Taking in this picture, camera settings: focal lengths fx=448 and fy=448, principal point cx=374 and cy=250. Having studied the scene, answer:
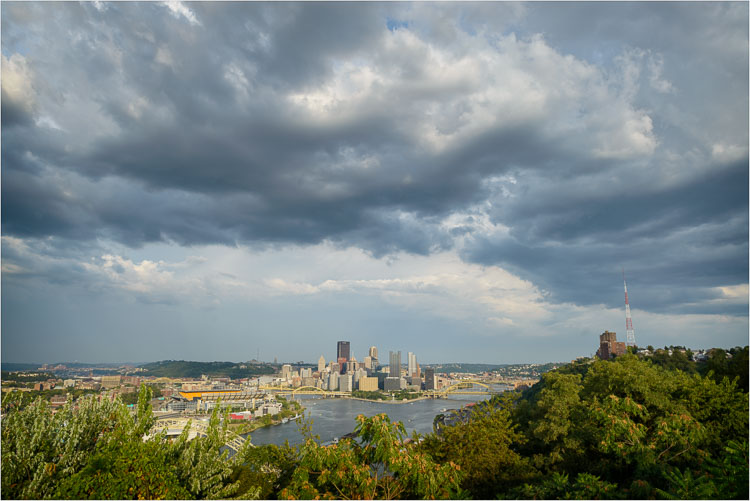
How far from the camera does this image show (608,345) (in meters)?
43.4

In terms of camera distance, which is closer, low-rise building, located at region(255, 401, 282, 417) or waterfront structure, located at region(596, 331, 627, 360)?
waterfront structure, located at region(596, 331, 627, 360)

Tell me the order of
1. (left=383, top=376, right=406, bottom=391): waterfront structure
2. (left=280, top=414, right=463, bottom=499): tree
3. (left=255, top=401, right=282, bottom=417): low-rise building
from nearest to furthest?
(left=280, top=414, right=463, bottom=499): tree → (left=255, top=401, right=282, bottom=417): low-rise building → (left=383, top=376, right=406, bottom=391): waterfront structure

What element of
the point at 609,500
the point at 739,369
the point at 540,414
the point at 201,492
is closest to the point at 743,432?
the point at 739,369

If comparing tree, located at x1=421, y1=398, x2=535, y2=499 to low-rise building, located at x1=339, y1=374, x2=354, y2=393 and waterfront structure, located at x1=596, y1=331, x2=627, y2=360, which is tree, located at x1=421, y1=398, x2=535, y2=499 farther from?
low-rise building, located at x1=339, y1=374, x2=354, y2=393

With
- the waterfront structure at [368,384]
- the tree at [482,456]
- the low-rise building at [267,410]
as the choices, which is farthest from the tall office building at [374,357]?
the tree at [482,456]

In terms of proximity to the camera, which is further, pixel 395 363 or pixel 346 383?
pixel 395 363

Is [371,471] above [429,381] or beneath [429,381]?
above

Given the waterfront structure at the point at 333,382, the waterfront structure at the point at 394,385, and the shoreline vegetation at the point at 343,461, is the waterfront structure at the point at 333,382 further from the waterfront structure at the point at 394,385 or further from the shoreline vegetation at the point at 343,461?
Result: the shoreline vegetation at the point at 343,461

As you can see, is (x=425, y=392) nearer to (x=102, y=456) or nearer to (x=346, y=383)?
(x=346, y=383)

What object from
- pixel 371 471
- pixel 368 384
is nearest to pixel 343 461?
pixel 371 471

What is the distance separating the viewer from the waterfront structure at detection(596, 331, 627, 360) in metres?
42.3

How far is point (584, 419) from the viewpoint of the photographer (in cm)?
895

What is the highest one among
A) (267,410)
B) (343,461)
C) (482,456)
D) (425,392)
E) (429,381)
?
(343,461)

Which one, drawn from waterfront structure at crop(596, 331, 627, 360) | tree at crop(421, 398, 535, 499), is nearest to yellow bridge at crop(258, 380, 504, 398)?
waterfront structure at crop(596, 331, 627, 360)
